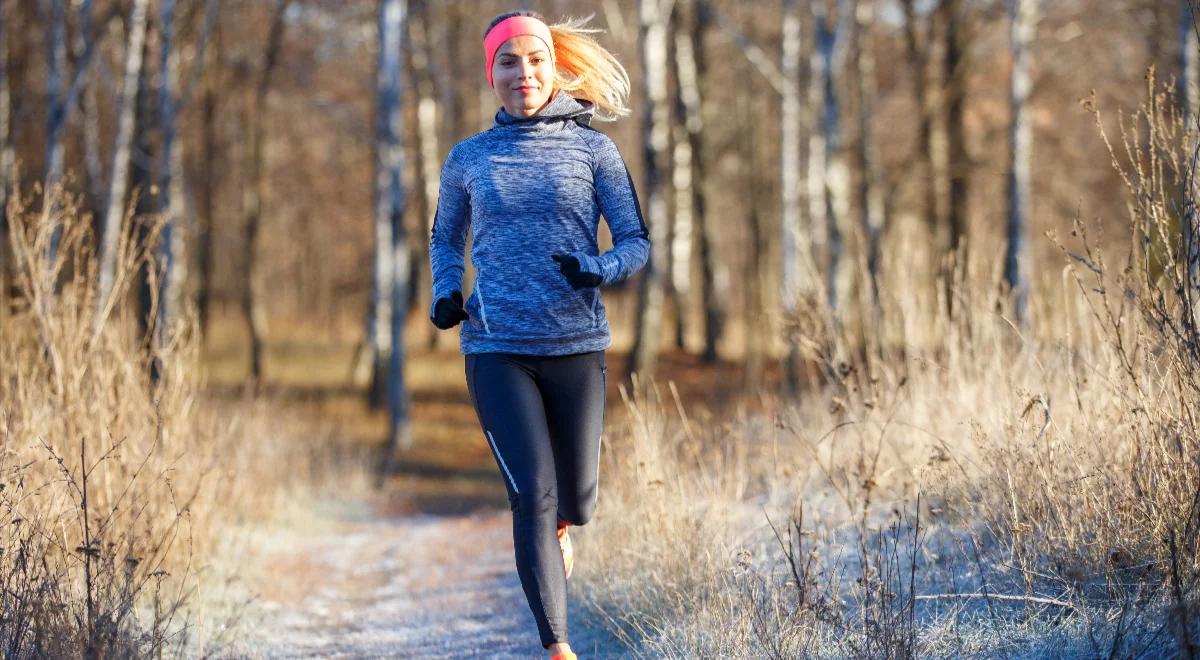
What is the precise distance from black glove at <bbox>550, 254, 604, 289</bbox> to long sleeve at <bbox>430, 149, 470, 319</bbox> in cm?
39

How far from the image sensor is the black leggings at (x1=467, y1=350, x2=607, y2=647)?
3.62 m

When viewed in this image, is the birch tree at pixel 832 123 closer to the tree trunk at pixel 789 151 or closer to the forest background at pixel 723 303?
the forest background at pixel 723 303

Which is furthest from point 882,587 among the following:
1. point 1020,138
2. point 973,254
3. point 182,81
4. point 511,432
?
point 182,81

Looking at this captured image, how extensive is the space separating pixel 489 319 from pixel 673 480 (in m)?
1.37

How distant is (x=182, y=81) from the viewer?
20562 millimetres

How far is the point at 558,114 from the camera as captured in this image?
3.89m

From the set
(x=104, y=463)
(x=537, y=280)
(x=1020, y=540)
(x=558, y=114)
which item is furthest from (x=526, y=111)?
(x=104, y=463)

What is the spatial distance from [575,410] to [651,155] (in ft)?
37.3

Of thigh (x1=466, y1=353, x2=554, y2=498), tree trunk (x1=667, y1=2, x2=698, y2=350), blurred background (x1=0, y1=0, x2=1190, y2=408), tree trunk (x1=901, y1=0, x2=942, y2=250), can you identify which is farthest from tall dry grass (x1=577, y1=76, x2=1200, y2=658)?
tree trunk (x1=901, y1=0, x2=942, y2=250)

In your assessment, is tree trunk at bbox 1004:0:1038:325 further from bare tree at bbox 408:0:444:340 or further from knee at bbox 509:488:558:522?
knee at bbox 509:488:558:522

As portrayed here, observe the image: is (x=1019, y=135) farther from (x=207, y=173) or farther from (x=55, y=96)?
(x=207, y=173)

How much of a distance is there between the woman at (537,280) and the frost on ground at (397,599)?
1021 mm

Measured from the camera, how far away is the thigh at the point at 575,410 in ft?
12.3

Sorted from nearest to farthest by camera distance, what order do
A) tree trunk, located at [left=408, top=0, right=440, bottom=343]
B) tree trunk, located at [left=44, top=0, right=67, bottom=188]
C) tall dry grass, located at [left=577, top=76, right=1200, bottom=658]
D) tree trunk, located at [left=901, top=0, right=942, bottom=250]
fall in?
tall dry grass, located at [left=577, top=76, right=1200, bottom=658] < tree trunk, located at [left=44, top=0, right=67, bottom=188] < tree trunk, located at [left=408, top=0, right=440, bottom=343] < tree trunk, located at [left=901, top=0, right=942, bottom=250]
